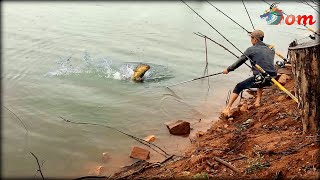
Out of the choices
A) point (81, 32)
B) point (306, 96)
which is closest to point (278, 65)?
point (306, 96)

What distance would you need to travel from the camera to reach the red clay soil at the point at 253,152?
411cm

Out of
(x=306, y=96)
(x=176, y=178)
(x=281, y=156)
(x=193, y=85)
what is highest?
(x=306, y=96)

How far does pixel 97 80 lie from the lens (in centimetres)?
973

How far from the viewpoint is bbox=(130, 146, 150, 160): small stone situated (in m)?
6.01

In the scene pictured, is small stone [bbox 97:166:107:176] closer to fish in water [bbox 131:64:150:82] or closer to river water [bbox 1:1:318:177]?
river water [bbox 1:1:318:177]

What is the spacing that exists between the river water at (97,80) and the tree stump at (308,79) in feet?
8.48

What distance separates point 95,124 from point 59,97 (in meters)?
1.70

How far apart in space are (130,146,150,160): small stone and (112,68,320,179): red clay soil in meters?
0.21

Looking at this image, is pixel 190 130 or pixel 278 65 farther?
pixel 278 65

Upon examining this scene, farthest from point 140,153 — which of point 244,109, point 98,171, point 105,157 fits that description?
point 244,109

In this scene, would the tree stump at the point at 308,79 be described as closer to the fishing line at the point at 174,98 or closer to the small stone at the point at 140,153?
the small stone at the point at 140,153

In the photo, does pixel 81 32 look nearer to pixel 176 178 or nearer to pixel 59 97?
pixel 59 97

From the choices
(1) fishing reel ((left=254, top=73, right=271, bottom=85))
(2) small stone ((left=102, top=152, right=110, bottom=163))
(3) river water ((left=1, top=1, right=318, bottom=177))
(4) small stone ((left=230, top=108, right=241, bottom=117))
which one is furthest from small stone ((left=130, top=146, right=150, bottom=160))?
(1) fishing reel ((left=254, top=73, right=271, bottom=85))

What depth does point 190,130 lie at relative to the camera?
23.6 ft
